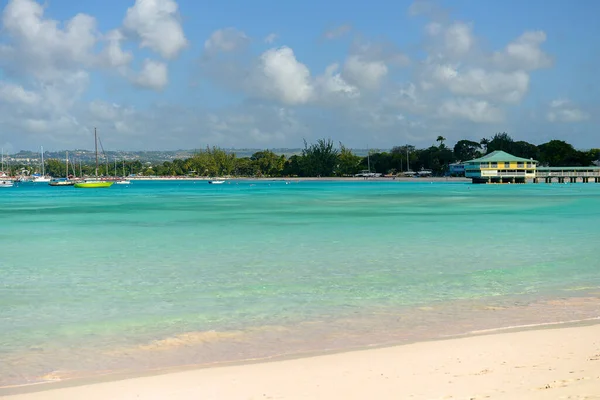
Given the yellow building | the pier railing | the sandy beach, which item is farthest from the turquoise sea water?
the pier railing

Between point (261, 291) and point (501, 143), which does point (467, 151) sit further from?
point (261, 291)

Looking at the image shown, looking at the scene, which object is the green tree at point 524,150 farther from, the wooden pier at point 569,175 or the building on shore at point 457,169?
the wooden pier at point 569,175

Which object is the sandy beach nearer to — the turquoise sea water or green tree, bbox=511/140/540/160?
the turquoise sea water

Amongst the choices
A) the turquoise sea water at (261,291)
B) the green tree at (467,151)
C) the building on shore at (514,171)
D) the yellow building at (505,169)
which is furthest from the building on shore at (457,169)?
the turquoise sea water at (261,291)

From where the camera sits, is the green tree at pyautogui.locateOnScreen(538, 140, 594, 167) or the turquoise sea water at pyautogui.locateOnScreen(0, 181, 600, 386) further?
the green tree at pyautogui.locateOnScreen(538, 140, 594, 167)

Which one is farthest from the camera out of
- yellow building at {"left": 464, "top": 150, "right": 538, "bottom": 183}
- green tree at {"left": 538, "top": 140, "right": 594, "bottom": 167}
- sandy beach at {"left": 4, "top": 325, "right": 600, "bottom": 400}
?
green tree at {"left": 538, "top": 140, "right": 594, "bottom": 167}

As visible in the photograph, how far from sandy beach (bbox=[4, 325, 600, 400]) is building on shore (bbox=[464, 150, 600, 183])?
121758 mm

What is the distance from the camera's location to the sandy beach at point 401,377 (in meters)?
7.13

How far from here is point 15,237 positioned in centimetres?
3109

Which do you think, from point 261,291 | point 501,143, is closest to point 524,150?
point 501,143

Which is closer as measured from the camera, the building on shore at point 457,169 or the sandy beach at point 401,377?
the sandy beach at point 401,377

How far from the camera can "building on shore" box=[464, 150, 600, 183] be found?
126m

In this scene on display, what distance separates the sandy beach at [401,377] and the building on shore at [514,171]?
399ft

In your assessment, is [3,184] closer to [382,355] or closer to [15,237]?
[15,237]
